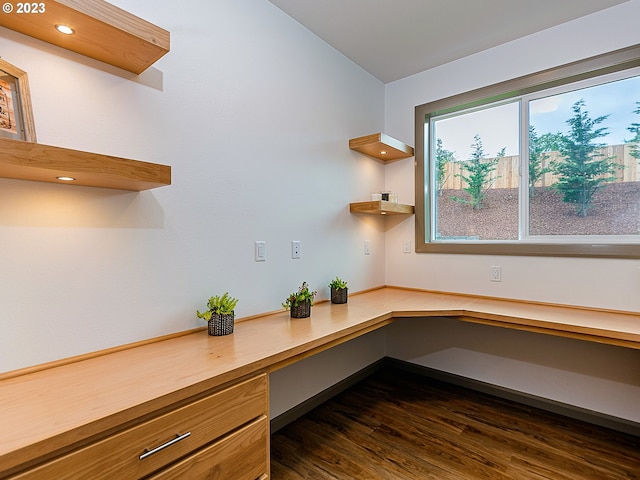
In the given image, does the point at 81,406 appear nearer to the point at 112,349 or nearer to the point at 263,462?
the point at 112,349

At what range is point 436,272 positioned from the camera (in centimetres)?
278

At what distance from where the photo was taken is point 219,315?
160 cm

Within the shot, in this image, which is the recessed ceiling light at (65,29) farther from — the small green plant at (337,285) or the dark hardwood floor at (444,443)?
the dark hardwood floor at (444,443)

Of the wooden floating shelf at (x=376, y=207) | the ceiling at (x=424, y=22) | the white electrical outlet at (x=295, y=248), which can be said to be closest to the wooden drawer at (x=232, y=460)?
the white electrical outlet at (x=295, y=248)

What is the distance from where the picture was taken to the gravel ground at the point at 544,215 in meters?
2.09

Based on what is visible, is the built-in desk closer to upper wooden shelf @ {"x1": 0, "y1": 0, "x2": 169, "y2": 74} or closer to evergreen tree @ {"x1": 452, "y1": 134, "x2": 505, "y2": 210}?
evergreen tree @ {"x1": 452, "y1": 134, "x2": 505, "y2": 210}

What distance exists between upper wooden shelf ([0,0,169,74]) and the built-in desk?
1181mm

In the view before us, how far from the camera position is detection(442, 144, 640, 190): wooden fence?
2084 mm

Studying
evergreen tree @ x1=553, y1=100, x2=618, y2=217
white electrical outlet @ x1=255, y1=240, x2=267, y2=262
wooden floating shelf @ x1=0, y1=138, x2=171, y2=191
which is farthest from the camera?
evergreen tree @ x1=553, y1=100, x2=618, y2=217

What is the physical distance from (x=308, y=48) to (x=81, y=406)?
7.59ft

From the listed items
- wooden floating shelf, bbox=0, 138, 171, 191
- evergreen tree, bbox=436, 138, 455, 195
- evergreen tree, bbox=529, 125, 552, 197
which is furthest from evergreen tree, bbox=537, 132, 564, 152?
wooden floating shelf, bbox=0, 138, 171, 191

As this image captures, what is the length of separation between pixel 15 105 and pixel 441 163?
8.97 feet

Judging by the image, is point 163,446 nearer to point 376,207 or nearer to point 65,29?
point 65,29

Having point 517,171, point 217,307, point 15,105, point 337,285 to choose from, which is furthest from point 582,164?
point 15,105
